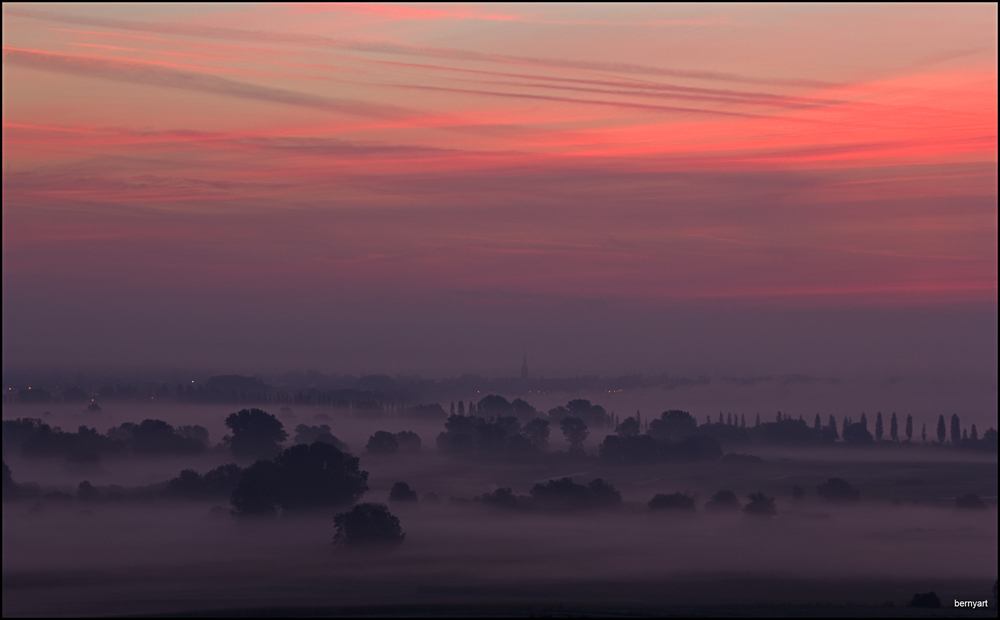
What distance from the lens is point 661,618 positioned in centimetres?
7481

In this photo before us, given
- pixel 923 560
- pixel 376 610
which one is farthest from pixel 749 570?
pixel 376 610

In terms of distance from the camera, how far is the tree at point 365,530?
17562 centimetres

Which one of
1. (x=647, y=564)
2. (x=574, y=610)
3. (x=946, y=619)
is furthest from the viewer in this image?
(x=647, y=564)

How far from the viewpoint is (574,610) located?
8362 centimetres

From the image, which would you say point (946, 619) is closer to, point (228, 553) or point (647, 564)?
point (647, 564)

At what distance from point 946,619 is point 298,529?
13820 centimetres

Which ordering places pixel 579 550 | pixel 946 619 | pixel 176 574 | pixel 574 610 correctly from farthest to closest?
pixel 579 550 < pixel 176 574 < pixel 574 610 < pixel 946 619

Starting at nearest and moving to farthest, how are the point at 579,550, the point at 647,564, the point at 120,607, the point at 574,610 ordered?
the point at 574,610 → the point at 120,607 → the point at 647,564 → the point at 579,550

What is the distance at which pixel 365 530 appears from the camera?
178 m

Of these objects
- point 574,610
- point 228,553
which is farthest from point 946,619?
point 228,553

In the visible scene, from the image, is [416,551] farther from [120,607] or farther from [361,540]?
[120,607]

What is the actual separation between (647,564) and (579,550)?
20.2 meters

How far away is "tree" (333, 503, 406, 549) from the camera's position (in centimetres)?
17562

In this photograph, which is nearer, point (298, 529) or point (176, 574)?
point (176, 574)
